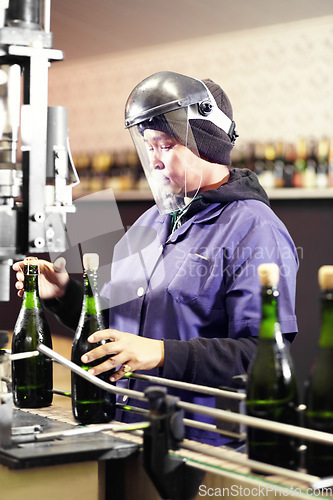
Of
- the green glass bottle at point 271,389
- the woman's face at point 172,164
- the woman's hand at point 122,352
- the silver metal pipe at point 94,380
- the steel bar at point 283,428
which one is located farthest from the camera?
the woman's face at point 172,164

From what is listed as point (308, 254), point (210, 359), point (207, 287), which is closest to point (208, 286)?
point (207, 287)

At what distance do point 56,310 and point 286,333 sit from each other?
25.2 inches

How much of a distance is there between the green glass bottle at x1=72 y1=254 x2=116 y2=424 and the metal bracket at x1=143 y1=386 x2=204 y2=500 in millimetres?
362

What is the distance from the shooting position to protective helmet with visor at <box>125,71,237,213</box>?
5.49ft

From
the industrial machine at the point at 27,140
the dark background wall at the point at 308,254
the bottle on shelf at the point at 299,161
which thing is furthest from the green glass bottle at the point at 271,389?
the bottle on shelf at the point at 299,161

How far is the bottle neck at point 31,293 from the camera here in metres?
1.66

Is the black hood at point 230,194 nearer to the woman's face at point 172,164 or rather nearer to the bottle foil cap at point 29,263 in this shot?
the woman's face at point 172,164

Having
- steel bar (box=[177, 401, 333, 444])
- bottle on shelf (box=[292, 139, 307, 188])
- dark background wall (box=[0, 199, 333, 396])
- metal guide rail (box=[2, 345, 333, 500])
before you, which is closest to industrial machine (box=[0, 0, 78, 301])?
metal guide rail (box=[2, 345, 333, 500])

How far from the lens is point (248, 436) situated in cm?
106

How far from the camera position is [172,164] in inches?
68.8

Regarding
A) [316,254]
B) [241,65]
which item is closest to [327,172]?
[316,254]

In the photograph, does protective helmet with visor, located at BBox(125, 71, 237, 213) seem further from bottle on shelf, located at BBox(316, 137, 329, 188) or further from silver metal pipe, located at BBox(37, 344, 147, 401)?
bottle on shelf, located at BBox(316, 137, 329, 188)

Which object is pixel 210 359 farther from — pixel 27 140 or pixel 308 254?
Answer: pixel 308 254

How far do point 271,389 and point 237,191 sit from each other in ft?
2.59
